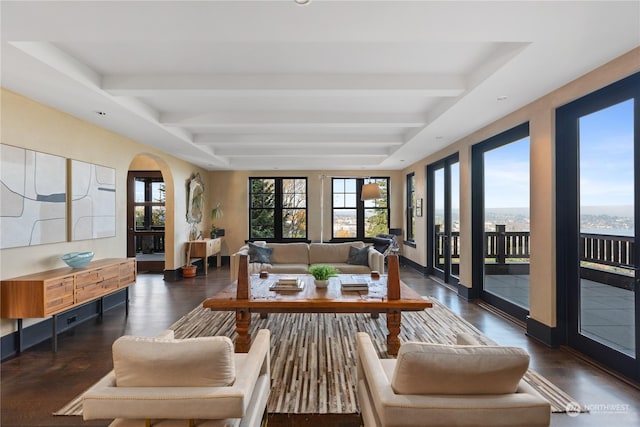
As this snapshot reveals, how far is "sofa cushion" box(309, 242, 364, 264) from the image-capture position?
6.02m

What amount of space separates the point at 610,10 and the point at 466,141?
3.34 meters

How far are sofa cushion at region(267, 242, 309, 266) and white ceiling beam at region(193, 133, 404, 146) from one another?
1936mm

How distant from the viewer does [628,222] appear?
276cm

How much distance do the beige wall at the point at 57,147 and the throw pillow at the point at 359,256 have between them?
3.75m

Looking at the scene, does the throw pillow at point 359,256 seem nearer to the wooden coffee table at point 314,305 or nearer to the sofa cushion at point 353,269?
the sofa cushion at point 353,269

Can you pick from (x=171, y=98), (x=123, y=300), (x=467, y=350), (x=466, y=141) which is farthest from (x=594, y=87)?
(x=123, y=300)

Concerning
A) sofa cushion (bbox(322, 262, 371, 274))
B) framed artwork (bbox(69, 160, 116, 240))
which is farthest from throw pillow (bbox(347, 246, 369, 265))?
framed artwork (bbox(69, 160, 116, 240))

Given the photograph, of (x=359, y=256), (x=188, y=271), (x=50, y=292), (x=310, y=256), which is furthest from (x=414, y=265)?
(x=50, y=292)

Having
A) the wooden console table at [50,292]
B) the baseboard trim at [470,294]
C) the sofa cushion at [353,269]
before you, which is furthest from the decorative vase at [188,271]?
the baseboard trim at [470,294]

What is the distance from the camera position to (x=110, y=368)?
9.79 ft

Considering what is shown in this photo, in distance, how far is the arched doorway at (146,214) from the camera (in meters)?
7.82

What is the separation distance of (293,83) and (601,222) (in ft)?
10.7

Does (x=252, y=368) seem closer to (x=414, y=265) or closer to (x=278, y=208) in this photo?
(x=414, y=265)

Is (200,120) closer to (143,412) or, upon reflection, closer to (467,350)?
(143,412)
